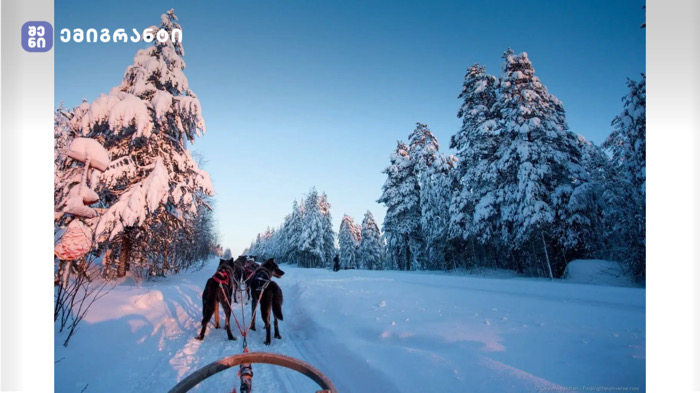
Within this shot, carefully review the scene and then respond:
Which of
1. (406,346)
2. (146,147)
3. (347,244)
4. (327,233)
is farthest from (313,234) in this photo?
(406,346)

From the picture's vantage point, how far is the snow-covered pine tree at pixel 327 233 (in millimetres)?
43188

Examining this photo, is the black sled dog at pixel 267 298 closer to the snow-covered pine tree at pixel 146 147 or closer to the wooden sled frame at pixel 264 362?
the wooden sled frame at pixel 264 362

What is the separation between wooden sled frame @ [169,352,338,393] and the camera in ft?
5.12

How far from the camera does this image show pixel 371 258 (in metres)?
40.4

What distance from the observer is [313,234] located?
40812 millimetres

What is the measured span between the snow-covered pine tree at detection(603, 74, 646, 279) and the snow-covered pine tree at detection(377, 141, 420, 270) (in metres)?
14.8

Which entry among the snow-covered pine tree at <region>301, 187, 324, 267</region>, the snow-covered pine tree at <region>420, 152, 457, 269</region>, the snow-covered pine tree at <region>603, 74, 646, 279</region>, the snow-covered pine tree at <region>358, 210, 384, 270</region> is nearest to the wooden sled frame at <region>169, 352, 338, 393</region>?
the snow-covered pine tree at <region>603, 74, 646, 279</region>

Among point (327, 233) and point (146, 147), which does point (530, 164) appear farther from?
point (327, 233)

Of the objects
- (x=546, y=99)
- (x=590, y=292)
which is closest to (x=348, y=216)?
(x=546, y=99)

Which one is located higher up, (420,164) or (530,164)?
(420,164)

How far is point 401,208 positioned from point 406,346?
20554 millimetres

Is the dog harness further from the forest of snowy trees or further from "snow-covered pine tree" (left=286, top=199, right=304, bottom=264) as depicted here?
"snow-covered pine tree" (left=286, top=199, right=304, bottom=264)

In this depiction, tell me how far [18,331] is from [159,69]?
1202 cm

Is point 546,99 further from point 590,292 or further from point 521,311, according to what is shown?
point 521,311
